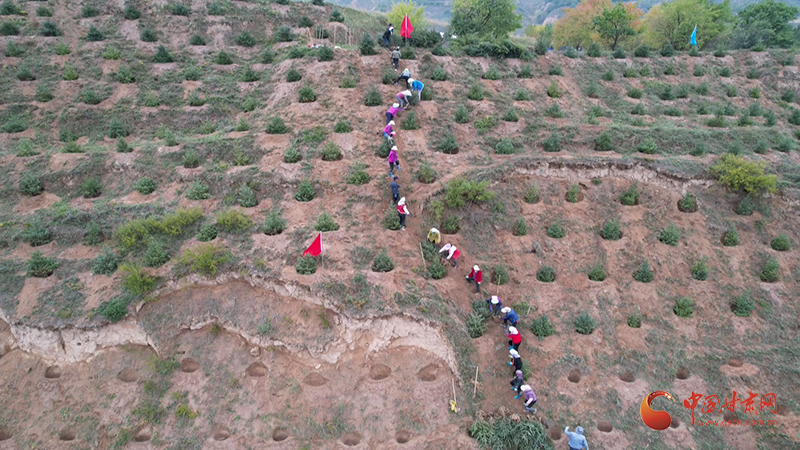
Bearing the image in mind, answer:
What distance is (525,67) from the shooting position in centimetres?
2792

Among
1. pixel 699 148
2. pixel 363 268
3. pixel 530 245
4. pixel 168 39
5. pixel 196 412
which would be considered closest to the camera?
pixel 196 412

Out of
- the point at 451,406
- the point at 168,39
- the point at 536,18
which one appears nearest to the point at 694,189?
the point at 451,406

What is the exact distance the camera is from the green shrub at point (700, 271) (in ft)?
58.9

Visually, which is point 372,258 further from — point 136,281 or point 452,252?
point 136,281

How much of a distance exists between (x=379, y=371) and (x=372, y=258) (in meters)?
4.47

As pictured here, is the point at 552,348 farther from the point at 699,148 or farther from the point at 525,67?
the point at 525,67

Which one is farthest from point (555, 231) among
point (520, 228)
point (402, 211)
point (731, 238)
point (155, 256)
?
point (155, 256)

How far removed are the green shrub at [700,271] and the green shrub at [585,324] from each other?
5.69 m

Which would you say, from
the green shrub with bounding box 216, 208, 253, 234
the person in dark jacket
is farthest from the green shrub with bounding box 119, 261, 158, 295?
the person in dark jacket

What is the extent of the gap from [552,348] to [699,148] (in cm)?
1479

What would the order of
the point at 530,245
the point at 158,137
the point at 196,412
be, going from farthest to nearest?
the point at 158,137
the point at 530,245
the point at 196,412

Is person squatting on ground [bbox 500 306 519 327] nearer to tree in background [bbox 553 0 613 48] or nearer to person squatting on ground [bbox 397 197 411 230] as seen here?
person squatting on ground [bbox 397 197 411 230]

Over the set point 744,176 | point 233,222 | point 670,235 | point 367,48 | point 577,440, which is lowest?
point 577,440

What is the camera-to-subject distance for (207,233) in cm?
1764
